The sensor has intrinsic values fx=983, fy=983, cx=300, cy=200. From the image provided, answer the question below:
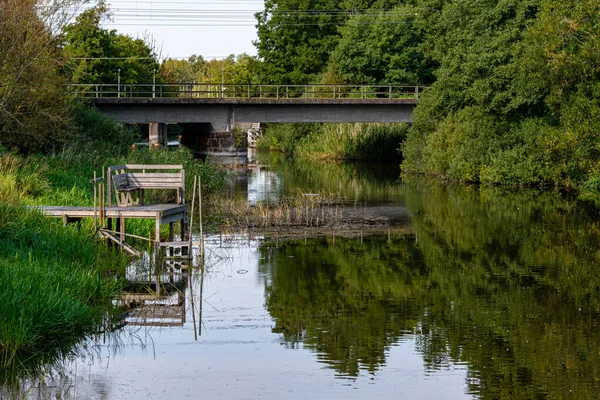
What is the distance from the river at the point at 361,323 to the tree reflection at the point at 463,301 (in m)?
0.04

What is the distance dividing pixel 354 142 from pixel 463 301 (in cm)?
5134

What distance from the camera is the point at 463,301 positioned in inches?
649

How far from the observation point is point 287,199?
33.4 meters

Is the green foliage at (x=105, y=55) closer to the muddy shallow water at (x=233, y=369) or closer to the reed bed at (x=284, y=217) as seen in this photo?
the reed bed at (x=284, y=217)

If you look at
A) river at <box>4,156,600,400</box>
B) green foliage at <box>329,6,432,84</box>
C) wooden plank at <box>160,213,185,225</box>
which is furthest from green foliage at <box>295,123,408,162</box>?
wooden plank at <box>160,213,185,225</box>

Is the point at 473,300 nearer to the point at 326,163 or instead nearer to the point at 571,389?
the point at 571,389

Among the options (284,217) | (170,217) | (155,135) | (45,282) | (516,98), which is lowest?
(284,217)

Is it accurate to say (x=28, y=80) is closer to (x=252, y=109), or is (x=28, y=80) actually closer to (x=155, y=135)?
(x=252, y=109)

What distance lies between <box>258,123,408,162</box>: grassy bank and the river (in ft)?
130

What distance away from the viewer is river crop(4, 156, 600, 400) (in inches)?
444

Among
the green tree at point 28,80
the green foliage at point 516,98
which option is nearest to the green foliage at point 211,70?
→ the green foliage at point 516,98

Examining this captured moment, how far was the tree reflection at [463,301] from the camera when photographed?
40.1 ft

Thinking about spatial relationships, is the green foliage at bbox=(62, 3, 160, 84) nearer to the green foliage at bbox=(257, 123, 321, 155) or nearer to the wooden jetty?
the green foliage at bbox=(257, 123, 321, 155)

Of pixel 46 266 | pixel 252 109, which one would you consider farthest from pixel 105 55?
pixel 46 266
